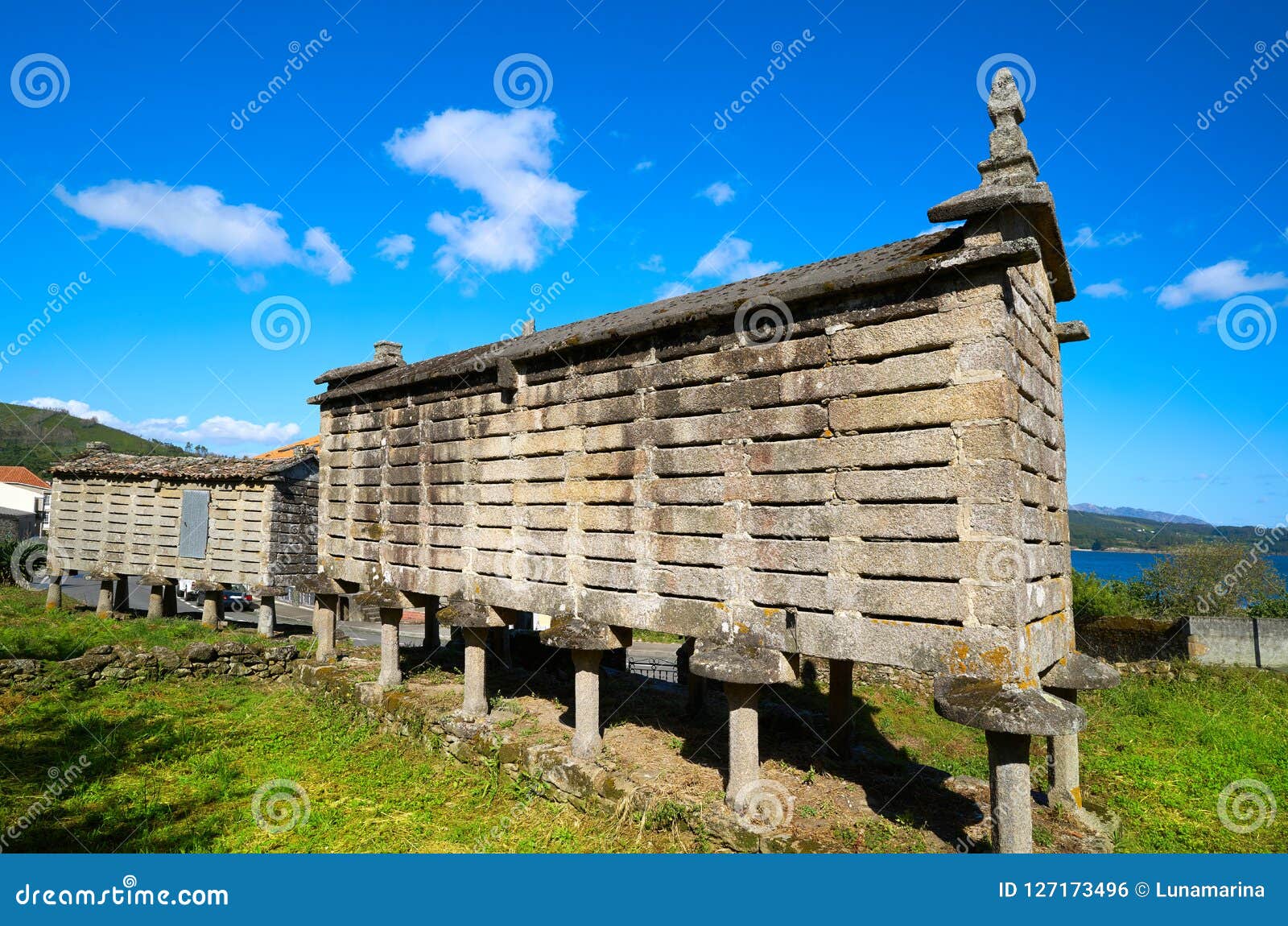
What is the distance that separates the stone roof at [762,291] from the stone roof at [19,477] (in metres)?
61.9

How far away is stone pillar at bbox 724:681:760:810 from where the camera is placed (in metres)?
6.95

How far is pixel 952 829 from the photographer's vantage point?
6754 millimetres

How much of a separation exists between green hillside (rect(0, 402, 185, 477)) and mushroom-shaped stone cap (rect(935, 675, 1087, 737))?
11245 cm

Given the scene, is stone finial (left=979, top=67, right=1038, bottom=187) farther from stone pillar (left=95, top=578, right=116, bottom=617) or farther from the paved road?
stone pillar (left=95, top=578, right=116, bottom=617)

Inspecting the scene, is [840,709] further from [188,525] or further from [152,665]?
[188,525]

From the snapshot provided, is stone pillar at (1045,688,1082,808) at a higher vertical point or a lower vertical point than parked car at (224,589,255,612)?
higher

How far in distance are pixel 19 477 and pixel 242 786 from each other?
65.4m

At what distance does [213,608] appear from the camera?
65.1 ft

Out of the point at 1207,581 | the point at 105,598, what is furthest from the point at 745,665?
the point at 1207,581

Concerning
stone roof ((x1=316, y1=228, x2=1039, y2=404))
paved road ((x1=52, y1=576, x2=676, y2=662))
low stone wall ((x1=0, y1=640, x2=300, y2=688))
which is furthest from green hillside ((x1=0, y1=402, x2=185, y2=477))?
stone roof ((x1=316, y1=228, x2=1039, y2=404))

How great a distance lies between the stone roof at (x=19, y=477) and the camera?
5485 centimetres

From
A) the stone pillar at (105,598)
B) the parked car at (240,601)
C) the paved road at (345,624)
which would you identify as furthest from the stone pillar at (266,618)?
the parked car at (240,601)

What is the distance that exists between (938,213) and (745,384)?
229cm

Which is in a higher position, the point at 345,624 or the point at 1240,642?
the point at 1240,642
